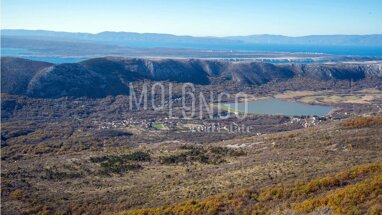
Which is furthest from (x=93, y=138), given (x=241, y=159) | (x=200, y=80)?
(x=200, y=80)

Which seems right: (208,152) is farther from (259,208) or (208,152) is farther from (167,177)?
(259,208)

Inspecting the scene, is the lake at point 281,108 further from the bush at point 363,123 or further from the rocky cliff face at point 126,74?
the bush at point 363,123

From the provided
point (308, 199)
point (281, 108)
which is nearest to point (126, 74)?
point (281, 108)

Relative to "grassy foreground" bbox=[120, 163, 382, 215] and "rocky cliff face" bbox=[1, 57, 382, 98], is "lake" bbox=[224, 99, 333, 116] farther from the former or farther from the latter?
"grassy foreground" bbox=[120, 163, 382, 215]

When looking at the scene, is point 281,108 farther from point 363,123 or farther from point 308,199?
point 308,199

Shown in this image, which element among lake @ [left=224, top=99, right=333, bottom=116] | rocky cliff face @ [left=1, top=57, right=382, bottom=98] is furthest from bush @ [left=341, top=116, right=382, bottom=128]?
rocky cliff face @ [left=1, top=57, right=382, bottom=98]

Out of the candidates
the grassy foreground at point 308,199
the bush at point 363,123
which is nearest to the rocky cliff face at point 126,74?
the bush at point 363,123
